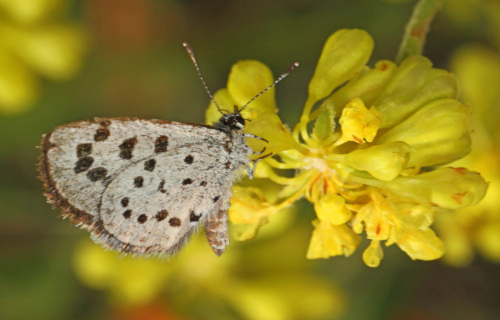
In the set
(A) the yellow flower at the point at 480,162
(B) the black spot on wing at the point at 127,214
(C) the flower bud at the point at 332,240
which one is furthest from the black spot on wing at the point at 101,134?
(A) the yellow flower at the point at 480,162

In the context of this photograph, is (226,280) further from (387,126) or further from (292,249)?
(387,126)

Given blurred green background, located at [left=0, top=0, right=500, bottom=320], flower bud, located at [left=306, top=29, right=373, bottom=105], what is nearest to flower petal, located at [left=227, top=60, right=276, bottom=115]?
flower bud, located at [left=306, top=29, right=373, bottom=105]

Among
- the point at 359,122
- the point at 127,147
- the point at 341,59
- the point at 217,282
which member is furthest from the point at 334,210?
the point at 217,282

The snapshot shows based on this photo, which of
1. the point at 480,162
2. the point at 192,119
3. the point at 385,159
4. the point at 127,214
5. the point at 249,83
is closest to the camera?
the point at 385,159

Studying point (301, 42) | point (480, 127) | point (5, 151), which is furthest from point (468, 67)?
point (5, 151)

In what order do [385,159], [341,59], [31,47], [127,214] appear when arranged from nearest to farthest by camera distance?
[385,159] < [341,59] < [127,214] < [31,47]

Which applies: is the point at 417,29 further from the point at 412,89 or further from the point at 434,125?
the point at 434,125
